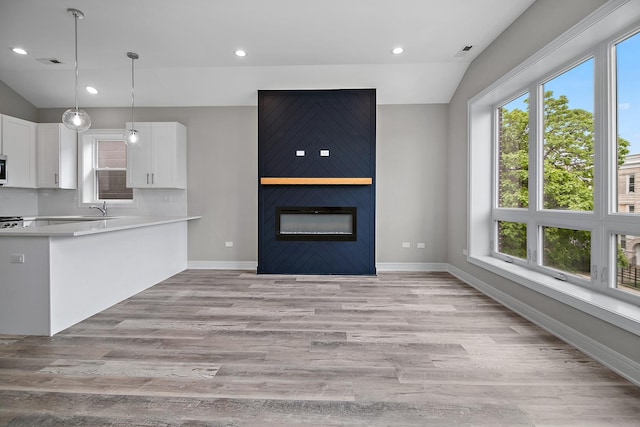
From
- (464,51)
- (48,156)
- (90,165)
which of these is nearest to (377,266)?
(464,51)

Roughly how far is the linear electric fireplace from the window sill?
2.11 m

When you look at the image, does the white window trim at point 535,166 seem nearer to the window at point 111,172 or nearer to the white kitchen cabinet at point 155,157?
the white kitchen cabinet at point 155,157

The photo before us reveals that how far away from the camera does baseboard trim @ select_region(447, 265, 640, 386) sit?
1.98 metres

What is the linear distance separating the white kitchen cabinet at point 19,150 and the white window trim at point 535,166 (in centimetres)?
672

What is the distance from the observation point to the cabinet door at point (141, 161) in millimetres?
4926

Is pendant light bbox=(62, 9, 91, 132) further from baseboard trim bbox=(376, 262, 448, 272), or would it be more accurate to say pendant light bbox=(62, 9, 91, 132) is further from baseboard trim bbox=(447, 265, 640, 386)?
baseboard trim bbox=(447, 265, 640, 386)

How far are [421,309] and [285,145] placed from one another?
304 centimetres

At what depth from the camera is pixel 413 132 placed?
5133 mm

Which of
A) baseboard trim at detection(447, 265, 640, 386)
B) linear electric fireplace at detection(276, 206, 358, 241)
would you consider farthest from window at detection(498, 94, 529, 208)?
linear electric fireplace at detection(276, 206, 358, 241)

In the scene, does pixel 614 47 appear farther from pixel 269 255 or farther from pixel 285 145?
pixel 269 255

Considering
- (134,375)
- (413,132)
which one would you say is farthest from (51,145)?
(413,132)

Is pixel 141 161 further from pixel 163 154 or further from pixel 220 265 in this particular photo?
pixel 220 265

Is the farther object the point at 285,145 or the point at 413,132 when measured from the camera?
the point at 413,132

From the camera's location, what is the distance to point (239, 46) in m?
3.91
